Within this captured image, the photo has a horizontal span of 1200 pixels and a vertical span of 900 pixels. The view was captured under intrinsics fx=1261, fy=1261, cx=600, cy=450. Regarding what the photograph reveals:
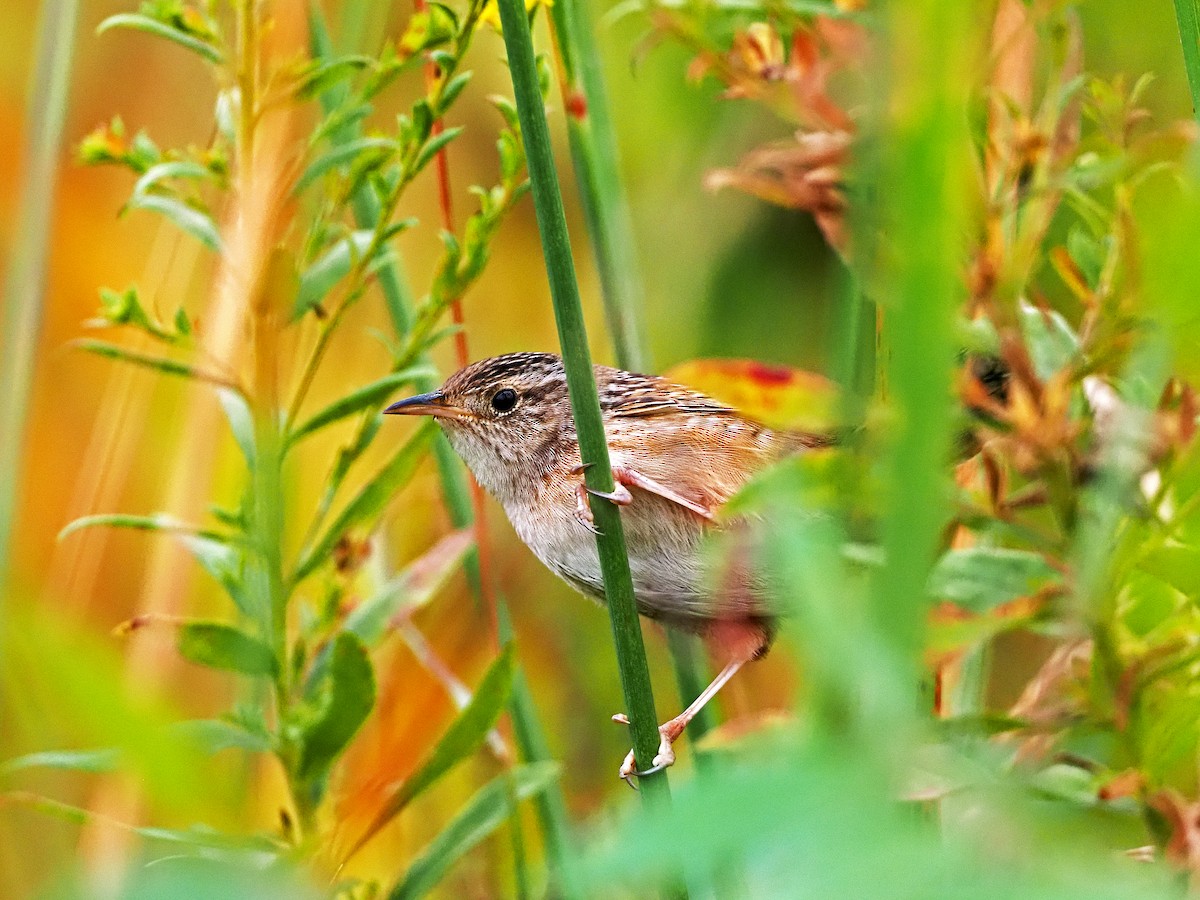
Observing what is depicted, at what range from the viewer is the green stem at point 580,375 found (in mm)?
1303

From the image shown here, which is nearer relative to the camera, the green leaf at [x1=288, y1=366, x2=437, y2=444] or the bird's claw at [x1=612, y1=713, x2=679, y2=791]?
the bird's claw at [x1=612, y1=713, x2=679, y2=791]

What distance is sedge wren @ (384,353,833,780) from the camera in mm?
2094

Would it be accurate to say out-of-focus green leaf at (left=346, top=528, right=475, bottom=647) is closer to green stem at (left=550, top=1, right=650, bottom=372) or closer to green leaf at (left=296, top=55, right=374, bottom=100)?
green stem at (left=550, top=1, right=650, bottom=372)

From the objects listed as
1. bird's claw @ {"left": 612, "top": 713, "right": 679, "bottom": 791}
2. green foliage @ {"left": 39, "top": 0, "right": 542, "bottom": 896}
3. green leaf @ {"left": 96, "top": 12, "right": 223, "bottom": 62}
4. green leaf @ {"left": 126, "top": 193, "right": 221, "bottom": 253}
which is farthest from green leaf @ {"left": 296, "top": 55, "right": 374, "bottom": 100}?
bird's claw @ {"left": 612, "top": 713, "right": 679, "bottom": 791}

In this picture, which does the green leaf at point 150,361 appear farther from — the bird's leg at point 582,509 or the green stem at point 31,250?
the bird's leg at point 582,509

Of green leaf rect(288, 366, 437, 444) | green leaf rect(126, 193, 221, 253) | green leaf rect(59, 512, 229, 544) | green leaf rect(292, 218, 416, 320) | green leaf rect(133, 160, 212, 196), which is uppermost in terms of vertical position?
green leaf rect(133, 160, 212, 196)

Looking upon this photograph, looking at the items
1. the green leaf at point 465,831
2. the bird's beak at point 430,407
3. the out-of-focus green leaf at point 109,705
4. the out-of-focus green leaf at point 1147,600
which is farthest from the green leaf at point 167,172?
the out-of-focus green leaf at point 1147,600

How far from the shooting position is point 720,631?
2.19 meters

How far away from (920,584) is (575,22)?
1.48 m

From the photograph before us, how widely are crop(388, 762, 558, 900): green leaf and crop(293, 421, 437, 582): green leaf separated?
A: 39 cm

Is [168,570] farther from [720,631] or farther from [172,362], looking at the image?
[720,631]

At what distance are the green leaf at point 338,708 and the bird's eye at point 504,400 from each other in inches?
33.1

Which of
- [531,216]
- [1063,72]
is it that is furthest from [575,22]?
[531,216]

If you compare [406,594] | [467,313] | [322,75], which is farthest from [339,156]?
[467,313]
